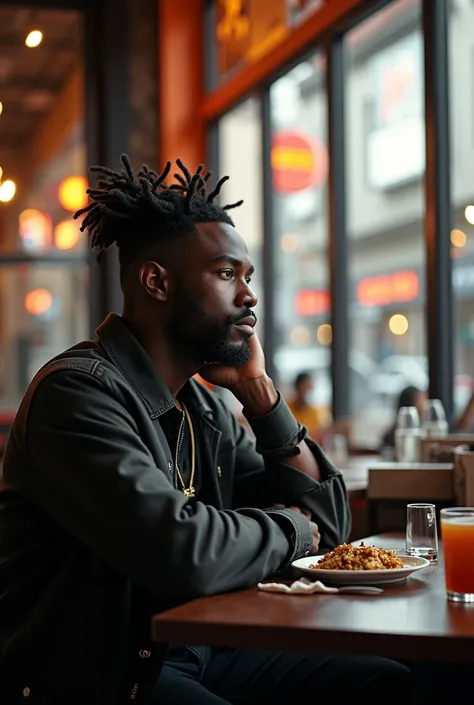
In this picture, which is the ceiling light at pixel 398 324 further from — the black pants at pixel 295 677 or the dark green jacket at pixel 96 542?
the dark green jacket at pixel 96 542

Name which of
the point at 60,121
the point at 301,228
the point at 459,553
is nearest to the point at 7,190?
the point at 60,121

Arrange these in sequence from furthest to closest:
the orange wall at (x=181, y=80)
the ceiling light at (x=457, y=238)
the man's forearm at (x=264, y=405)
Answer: the orange wall at (x=181, y=80)
the ceiling light at (x=457, y=238)
the man's forearm at (x=264, y=405)

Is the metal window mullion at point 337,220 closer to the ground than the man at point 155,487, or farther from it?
farther from it

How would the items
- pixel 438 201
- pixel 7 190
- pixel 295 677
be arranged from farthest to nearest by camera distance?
pixel 7 190
pixel 438 201
pixel 295 677

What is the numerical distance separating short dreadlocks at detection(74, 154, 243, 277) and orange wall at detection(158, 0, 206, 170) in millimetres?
5296

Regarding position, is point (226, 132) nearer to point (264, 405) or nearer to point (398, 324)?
point (398, 324)

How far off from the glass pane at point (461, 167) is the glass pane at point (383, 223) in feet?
1.54

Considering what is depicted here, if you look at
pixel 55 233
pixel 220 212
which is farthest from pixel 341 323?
pixel 220 212

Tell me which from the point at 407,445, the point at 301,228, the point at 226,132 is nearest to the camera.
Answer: the point at 407,445

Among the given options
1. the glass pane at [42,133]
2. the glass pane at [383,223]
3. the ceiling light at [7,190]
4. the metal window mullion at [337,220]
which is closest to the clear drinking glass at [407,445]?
the metal window mullion at [337,220]

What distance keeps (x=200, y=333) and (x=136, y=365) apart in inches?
5.6

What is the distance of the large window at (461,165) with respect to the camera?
4.83 m

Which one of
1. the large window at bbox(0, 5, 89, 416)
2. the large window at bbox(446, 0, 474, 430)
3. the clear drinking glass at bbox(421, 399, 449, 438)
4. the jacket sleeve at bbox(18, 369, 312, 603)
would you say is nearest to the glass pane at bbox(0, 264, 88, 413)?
the large window at bbox(0, 5, 89, 416)

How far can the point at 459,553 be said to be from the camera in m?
1.52
